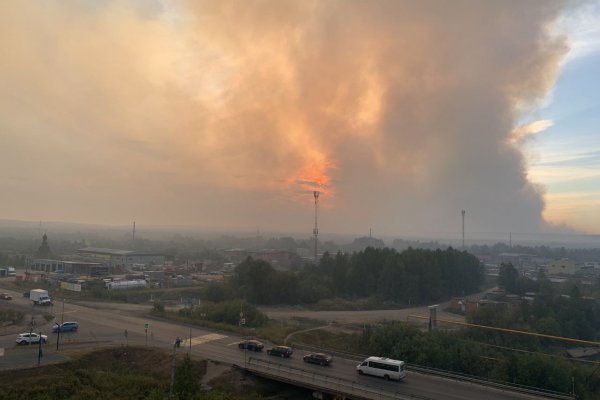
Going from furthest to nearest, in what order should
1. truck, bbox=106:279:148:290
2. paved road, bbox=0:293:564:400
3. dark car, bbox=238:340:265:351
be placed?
truck, bbox=106:279:148:290 → dark car, bbox=238:340:265:351 → paved road, bbox=0:293:564:400

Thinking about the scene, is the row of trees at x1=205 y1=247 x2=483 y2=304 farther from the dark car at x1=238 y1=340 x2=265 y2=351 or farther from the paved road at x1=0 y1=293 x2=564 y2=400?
the dark car at x1=238 y1=340 x2=265 y2=351

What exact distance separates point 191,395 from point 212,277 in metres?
68.4

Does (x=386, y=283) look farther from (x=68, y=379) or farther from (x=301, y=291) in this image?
(x=68, y=379)

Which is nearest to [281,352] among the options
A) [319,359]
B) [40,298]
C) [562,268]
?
[319,359]

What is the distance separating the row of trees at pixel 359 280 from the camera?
2383 inches

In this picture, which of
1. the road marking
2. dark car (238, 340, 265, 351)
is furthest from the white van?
the road marking

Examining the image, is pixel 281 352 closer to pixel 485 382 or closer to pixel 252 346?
pixel 252 346

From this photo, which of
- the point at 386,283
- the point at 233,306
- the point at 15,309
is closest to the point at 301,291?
the point at 386,283

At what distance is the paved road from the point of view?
23.0 meters

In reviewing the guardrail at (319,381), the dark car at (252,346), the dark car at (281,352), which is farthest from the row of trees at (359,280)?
the guardrail at (319,381)

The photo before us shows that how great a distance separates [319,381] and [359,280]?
151ft

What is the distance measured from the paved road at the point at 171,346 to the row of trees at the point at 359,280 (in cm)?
1850

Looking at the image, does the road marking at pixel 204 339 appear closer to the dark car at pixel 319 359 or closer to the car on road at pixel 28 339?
the dark car at pixel 319 359

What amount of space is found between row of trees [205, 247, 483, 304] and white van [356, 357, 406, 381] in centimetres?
3537
